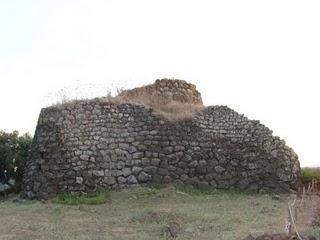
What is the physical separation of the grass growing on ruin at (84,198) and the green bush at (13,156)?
322cm

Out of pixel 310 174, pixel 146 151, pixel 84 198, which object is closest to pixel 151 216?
pixel 84 198

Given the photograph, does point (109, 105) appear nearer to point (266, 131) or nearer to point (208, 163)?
point (208, 163)

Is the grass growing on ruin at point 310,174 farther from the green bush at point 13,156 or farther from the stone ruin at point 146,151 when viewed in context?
the green bush at point 13,156

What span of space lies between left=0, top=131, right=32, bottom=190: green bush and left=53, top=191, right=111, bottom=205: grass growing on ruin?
3.22 m

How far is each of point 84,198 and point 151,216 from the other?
4.04 meters

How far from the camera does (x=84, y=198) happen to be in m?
15.4

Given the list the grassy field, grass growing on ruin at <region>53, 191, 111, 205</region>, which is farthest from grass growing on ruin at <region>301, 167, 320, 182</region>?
grass growing on ruin at <region>53, 191, 111, 205</region>

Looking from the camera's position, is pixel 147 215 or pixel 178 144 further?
pixel 178 144

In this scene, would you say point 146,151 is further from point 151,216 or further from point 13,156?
point 151,216

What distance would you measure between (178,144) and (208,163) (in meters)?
0.94

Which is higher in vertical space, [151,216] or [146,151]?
[146,151]

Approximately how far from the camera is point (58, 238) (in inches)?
385

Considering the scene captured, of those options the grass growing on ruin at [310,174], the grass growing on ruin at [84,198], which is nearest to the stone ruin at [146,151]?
the grass growing on ruin at [84,198]

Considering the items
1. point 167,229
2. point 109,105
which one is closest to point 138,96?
point 109,105
